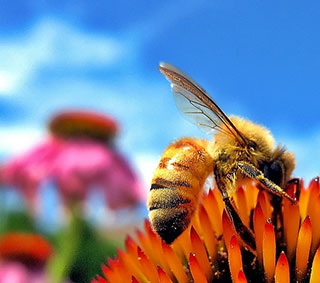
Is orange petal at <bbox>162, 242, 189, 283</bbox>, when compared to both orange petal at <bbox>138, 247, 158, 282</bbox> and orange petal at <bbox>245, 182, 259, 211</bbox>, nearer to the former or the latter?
orange petal at <bbox>138, 247, 158, 282</bbox>

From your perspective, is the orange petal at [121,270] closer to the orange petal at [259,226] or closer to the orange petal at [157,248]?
the orange petal at [157,248]

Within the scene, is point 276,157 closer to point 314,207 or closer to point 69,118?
point 314,207

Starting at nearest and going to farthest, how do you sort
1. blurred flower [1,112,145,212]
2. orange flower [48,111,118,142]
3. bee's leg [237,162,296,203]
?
bee's leg [237,162,296,203] → blurred flower [1,112,145,212] → orange flower [48,111,118,142]

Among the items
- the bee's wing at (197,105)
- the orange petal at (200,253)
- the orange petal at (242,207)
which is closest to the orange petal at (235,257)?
the orange petal at (200,253)

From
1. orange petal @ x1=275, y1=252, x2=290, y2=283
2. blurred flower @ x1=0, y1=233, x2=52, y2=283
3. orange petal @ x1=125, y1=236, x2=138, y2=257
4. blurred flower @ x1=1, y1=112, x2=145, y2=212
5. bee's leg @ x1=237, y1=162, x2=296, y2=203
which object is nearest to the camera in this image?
orange petal @ x1=275, y1=252, x2=290, y2=283

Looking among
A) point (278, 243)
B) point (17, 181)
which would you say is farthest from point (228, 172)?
point (17, 181)

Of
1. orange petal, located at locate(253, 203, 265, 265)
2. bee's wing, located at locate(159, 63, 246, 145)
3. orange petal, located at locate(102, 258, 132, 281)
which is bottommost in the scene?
orange petal, located at locate(253, 203, 265, 265)

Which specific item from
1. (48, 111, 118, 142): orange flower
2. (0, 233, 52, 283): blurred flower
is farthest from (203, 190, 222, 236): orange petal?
(48, 111, 118, 142): orange flower

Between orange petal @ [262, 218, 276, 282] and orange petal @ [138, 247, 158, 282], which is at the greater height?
orange petal @ [138, 247, 158, 282]

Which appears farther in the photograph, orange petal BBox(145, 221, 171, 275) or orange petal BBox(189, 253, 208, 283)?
orange petal BBox(145, 221, 171, 275)
